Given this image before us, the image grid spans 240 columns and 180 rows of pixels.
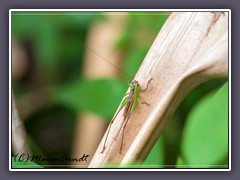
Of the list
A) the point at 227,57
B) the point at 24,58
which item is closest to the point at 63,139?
the point at 24,58

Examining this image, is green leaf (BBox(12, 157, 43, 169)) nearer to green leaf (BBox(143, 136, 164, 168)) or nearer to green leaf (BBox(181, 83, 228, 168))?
green leaf (BBox(143, 136, 164, 168))

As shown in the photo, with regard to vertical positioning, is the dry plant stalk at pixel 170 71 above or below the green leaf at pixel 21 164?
above

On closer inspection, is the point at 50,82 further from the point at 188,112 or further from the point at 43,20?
the point at 188,112

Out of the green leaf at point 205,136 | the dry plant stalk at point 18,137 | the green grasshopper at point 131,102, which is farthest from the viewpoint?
the dry plant stalk at point 18,137

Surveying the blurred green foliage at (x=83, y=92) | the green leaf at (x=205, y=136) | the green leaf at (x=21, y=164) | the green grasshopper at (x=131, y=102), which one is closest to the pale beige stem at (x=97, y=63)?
the blurred green foliage at (x=83, y=92)

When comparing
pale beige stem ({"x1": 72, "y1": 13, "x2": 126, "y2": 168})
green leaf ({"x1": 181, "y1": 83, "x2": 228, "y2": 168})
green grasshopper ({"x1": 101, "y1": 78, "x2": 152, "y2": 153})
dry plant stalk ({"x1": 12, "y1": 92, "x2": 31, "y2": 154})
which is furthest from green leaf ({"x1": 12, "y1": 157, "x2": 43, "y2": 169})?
green leaf ({"x1": 181, "y1": 83, "x2": 228, "y2": 168})

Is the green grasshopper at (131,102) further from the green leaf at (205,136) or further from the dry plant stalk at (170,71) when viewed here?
the green leaf at (205,136)
